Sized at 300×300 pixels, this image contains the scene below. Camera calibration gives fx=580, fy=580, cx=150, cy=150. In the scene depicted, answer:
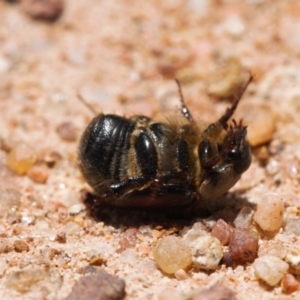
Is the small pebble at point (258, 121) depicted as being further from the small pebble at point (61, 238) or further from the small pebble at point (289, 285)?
the small pebble at point (61, 238)

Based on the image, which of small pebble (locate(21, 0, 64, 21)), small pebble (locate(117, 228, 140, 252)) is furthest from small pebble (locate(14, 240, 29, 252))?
small pebble (locate(21, 0, 64, 21))

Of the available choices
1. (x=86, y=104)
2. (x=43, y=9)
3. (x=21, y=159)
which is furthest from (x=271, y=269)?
(x=43, y=9)

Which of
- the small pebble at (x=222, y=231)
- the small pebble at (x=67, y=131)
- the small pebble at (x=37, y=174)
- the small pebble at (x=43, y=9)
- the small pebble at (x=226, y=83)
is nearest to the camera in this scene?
the small pebble at (x=222, y=231)

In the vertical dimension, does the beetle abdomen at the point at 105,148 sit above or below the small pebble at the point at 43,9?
below

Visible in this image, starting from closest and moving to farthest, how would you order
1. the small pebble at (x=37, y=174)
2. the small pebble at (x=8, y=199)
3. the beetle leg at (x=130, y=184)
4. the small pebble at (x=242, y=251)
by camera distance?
the small pebble at (x=242, y=251) → the beetle leg at (x=130, y=184) → the small pebble at (x=8, y=199) → the small pebble at (x=37, y=174)

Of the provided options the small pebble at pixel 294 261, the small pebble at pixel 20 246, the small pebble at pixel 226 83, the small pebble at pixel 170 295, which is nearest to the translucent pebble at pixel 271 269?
the small pebble at pixel 294 261

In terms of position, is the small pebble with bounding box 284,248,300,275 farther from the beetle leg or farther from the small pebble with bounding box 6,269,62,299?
the small pebble with bounding box 6,269,62,299

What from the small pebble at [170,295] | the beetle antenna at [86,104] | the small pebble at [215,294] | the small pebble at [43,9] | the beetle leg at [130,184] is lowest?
the small pebble at [170,295]
